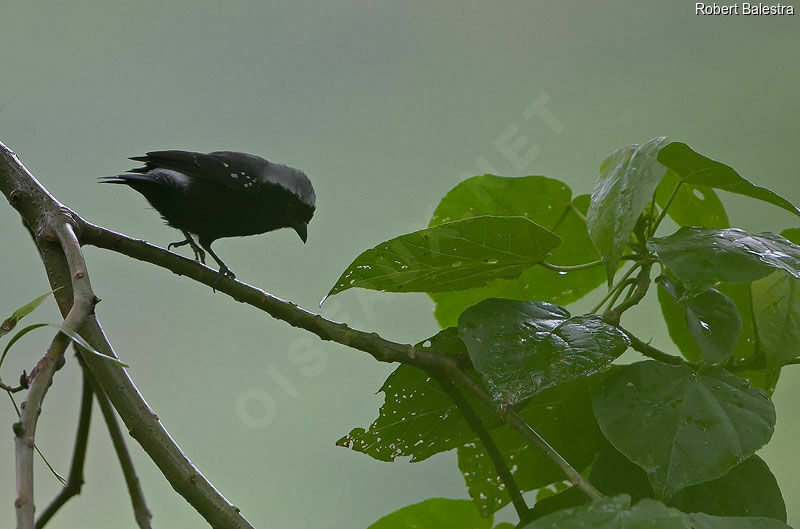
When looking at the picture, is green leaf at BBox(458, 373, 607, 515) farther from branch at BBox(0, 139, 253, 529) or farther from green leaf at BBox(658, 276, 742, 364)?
branch at BBox(0, 139, 253, 529)

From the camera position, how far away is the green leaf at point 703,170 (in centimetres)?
52

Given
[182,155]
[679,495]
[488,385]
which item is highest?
[182,155]

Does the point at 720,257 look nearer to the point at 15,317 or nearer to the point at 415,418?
the point at 415,418

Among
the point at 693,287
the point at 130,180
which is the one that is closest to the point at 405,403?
the point at 693,287

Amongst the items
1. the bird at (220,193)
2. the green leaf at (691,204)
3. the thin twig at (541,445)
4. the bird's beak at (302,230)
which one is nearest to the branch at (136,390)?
the thin twig at (541,445)

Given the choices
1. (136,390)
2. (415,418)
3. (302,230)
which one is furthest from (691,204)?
(302,230)

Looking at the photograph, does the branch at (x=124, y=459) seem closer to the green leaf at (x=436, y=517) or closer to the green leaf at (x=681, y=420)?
the green leaf at (x=436, y=517)

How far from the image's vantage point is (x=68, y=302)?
1.68 feet

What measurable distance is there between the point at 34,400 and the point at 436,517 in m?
0.39

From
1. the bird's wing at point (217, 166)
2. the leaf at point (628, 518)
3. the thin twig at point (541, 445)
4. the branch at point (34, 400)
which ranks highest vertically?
the bird's wing at point (217, 166)

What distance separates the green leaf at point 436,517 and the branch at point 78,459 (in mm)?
246

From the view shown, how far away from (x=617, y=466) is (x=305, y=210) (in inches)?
29.6

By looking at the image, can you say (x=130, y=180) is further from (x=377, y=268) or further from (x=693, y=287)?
(x=693, y=287)

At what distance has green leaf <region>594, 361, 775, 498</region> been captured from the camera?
0.42 meters
